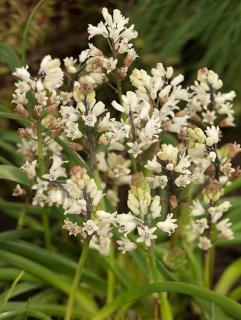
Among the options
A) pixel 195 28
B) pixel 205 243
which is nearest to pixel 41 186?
pixel 205 243

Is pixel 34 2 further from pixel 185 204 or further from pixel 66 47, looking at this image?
pixel 185 204

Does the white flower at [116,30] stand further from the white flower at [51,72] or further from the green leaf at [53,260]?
the green leaf at [53,260]

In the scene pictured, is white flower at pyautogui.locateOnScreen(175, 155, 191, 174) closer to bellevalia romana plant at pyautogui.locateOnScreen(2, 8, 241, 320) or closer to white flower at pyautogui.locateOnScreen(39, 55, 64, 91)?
bellevalia romana plant at pyautogui.locateOnScreen(2, 8, 241, 320)

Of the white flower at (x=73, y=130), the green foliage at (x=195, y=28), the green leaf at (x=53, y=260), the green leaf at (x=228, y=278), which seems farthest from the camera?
the green foliage at (x=195, y=28)

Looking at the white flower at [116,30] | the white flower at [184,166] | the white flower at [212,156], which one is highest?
the white flower at [116,30]

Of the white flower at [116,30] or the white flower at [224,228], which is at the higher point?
the white flower at [116,30]

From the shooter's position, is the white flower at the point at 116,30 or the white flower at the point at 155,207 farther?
the white flower at the point at 116,30

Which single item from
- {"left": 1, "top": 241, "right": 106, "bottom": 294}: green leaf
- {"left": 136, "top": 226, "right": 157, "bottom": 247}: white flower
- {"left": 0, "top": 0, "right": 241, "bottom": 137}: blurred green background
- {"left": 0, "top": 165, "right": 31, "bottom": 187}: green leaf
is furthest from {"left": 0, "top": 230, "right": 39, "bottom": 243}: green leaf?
{"left": 0, "top": 0, "right": 241, "bottom": 137}: blurred green background

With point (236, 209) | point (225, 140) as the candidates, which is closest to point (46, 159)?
point (236, 209)

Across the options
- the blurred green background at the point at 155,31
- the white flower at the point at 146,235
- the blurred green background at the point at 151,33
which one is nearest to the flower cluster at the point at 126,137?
the white flower at the point at 146,235
